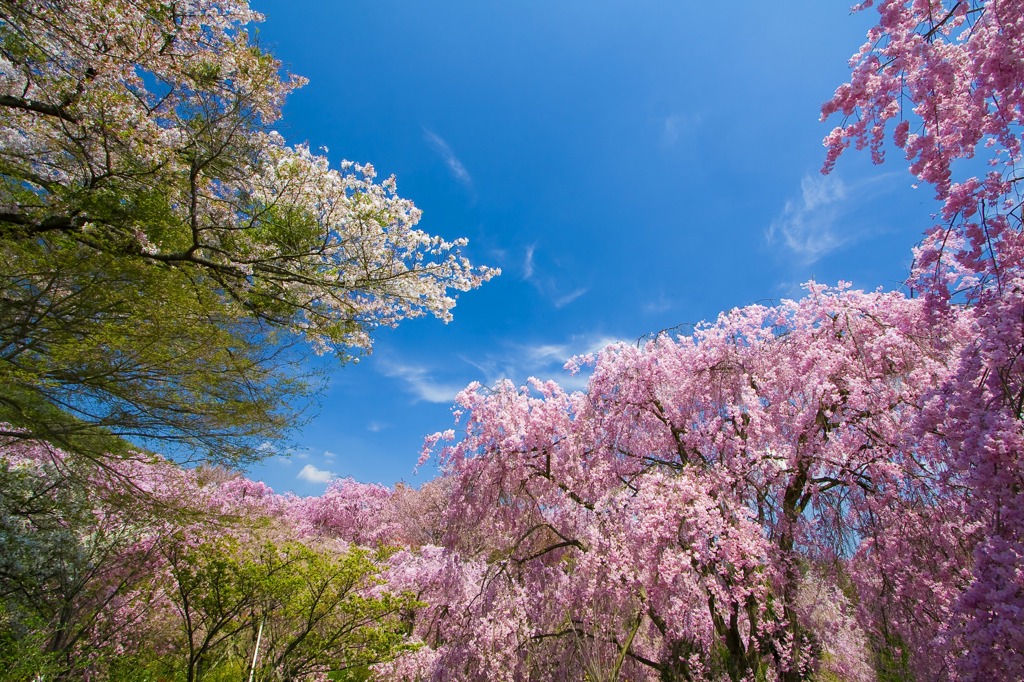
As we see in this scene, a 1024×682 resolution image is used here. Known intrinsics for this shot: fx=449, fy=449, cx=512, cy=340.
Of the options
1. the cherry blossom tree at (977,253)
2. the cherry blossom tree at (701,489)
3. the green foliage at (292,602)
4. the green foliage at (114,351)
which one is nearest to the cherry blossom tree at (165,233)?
the green foliage at (114,351)

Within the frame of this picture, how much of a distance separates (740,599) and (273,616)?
857cm

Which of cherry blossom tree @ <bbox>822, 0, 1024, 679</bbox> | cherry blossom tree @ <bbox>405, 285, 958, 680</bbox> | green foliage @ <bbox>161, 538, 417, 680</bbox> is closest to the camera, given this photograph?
cherry blossom tree @ <bbox>822, 0, 1024, 679</bbox>

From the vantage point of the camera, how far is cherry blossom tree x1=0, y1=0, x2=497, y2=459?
6.32m

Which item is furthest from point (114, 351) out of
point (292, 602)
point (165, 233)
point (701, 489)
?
point (701, 489)

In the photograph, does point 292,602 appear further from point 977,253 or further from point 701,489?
point 977,253

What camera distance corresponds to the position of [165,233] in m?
7.40

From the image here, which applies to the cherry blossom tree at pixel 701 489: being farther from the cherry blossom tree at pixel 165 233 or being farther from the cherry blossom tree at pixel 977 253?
the cherry blossom tree at pixel 165 233

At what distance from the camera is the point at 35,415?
6.51 metres

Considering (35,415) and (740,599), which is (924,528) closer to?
(740,599)

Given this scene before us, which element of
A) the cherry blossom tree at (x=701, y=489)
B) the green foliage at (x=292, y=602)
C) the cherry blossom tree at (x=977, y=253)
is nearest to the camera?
the cherry blossom tree at (x=977, y=253)

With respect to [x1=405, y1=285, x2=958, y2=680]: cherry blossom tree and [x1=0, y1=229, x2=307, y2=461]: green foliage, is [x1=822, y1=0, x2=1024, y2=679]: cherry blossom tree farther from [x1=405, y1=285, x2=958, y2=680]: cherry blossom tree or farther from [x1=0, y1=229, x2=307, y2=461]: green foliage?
[x1=0, y1=229, x2=307, y2=461]: green foliage

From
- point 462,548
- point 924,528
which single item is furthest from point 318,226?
point 924,528

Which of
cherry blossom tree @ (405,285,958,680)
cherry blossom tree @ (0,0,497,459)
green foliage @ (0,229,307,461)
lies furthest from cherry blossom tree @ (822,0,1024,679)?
green foliage @ (0,229,307,461)

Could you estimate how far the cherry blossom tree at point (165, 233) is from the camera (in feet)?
20.7
